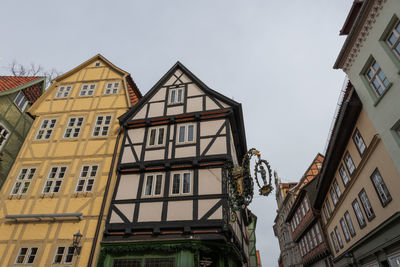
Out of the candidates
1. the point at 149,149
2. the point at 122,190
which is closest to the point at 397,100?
the point at 149,149

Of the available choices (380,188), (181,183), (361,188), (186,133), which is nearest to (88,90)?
(186,133)

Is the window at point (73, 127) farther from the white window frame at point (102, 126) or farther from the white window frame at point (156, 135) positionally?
the white window frame at point (156, 135)

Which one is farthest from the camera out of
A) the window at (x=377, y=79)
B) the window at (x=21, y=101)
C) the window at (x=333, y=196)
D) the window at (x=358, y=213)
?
the window at (x=21, y=101)

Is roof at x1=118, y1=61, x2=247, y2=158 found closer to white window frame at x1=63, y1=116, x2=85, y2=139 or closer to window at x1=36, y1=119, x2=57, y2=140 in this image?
white window frame at x1=63, y1=116, x2=85, y2=139

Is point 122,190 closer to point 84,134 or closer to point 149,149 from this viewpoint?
point 149,149

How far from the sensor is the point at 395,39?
913 cm

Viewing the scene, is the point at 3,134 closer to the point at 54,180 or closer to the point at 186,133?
the point at 54,180

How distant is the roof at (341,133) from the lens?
40.2 feet

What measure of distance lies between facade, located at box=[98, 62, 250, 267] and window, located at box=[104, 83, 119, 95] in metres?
3.45

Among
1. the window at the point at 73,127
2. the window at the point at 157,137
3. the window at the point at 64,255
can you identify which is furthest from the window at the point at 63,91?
the window at the point at 64,255

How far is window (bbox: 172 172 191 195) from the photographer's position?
43.8 feet

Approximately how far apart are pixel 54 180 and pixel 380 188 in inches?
715

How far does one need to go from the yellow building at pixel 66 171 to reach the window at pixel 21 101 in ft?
2.38

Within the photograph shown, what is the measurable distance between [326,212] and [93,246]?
1883 centimetres
